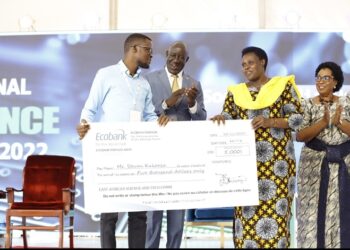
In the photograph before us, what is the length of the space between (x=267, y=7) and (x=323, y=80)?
12.2ft

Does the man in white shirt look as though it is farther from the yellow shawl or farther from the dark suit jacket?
the yellow shawl

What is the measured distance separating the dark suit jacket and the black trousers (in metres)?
0.90

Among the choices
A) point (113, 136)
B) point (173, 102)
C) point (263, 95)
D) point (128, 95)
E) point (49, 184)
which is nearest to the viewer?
point (263, 95)

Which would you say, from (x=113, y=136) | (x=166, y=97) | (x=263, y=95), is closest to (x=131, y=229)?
(x=113, y=136)

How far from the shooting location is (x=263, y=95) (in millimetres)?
3893

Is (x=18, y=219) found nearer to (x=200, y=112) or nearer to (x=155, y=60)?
(x=155, y=60)

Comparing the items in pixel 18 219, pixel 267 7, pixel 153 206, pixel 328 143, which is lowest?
pixel 18 219

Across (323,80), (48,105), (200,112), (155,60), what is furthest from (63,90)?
(323,80)

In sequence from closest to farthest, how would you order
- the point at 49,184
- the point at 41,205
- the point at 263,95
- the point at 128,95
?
the point at 263,95, the point at 128,95, the point at 41,205, the point at 49,184

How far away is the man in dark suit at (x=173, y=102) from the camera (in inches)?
176

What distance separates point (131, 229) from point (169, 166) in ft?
1.70

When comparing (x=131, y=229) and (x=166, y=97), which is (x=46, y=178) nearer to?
(x=166, y=97)

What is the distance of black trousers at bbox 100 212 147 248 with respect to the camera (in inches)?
159

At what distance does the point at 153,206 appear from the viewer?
3982 millimetres
